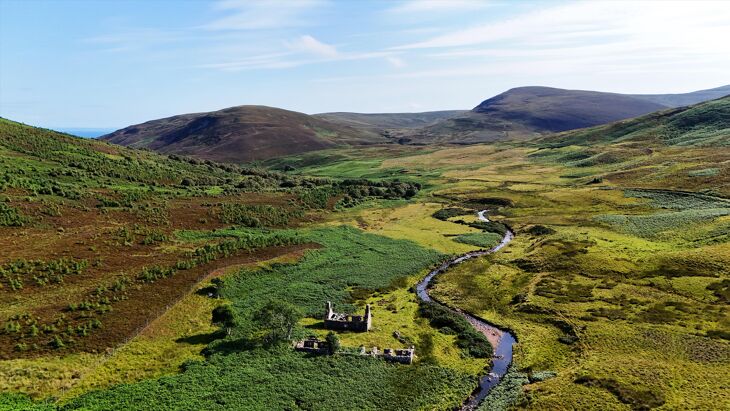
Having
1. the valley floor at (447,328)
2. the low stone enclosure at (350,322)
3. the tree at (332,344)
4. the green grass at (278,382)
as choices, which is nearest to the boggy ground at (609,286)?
the valley floor at (447,328)

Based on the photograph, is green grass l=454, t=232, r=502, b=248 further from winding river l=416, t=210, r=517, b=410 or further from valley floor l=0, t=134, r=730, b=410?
winding river l=416, t=210, r=517, b=410

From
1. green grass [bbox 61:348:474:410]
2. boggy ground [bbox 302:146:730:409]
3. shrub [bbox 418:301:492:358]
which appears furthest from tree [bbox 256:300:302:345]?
boggy ground [bbox 302:146:730:409]

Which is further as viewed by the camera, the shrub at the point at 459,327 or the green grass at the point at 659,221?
the green grass at the point at 659,221

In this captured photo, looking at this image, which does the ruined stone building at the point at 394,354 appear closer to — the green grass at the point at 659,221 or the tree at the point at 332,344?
the tree at the point at 332,344

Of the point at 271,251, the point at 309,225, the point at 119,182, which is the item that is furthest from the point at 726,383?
the point at 119,182

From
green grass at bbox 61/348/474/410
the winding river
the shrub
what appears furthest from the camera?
the shrub

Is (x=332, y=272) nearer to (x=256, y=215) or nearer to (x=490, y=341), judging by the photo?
(x=490, y=341)
